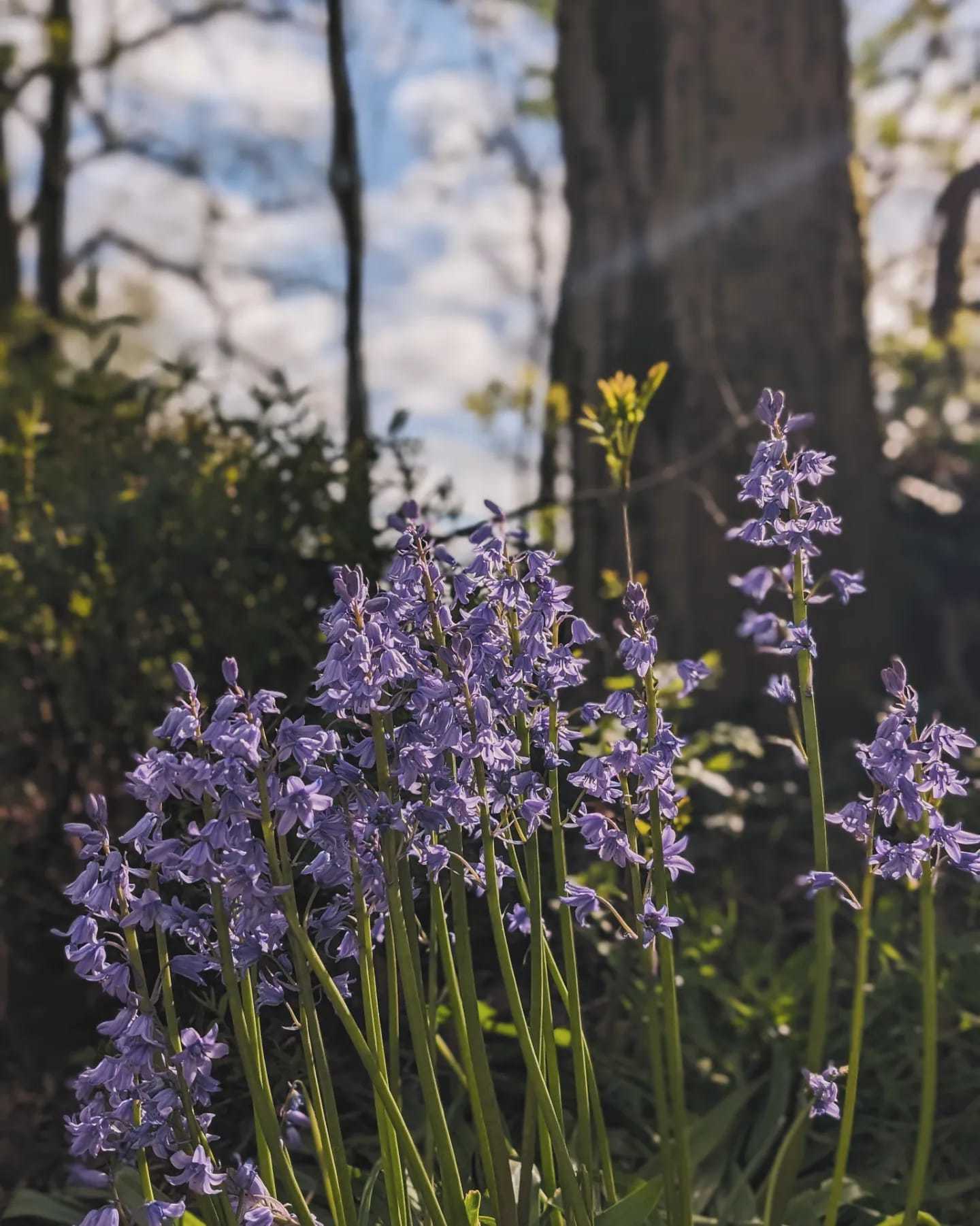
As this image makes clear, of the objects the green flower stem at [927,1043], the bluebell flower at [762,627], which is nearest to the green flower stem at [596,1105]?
the green flower stem at [927,1043]

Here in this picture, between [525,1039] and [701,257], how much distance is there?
11.6ft

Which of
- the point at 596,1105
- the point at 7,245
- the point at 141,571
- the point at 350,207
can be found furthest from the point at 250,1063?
the point at 7,245

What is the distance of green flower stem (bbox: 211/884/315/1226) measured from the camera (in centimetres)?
148

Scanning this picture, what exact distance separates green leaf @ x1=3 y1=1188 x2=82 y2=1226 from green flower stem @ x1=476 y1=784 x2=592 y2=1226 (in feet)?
3.62

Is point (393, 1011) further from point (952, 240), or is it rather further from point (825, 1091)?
point (952, 240)

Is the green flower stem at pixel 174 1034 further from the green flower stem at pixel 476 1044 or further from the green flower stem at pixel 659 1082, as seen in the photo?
the green flower stem at pixel 659 1082

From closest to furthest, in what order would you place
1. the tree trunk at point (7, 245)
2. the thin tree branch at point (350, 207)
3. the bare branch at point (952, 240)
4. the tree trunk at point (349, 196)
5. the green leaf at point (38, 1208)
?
the green leaf at point (38, 1208)
the bare branch at point (952, 240)
the tree trunk at point (349, 196)
the thin tree branch at point (350, 207)
the tree trunk at point (7, 245)

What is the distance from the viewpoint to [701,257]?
4.56 m

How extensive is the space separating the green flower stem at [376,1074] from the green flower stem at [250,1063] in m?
0.09

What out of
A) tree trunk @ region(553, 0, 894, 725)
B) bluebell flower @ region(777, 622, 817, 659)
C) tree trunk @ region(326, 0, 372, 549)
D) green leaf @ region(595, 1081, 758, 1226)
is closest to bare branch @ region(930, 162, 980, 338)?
tree trunk @ region(553, 0, 894, 725)

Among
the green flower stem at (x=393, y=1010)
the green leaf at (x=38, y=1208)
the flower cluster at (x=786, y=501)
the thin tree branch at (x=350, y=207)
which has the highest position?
the thin tree branch at (x=350, y=207)

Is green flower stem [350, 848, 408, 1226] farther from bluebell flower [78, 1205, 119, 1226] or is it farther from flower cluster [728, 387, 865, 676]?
flower cluster [728, 387, 865, 676]

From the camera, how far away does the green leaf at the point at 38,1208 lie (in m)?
2.25

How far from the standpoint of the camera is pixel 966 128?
9.21 metres
